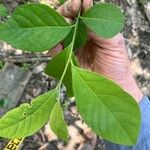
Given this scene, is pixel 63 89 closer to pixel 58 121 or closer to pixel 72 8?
pixel 72 8

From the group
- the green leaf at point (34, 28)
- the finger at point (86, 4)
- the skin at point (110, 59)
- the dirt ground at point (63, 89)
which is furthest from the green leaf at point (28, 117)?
the dirt ground at point (63, 89)

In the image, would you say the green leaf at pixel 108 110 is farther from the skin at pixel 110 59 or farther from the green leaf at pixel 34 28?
the skin at pixel 110 59

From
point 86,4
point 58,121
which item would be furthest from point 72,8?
point 58,121

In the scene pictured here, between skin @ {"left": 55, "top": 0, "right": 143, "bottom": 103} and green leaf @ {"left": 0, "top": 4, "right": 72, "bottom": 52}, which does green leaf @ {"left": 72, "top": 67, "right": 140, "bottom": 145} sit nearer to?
green leaf @ {"left": 0, "top": 4, "right": 72, "bottom": 52}

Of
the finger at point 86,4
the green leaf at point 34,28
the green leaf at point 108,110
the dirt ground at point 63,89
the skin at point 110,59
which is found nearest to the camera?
the green leaf at point 108,110

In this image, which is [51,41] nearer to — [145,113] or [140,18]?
[145,113]

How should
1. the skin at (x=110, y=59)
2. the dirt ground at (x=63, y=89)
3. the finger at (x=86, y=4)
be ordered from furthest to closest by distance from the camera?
the dirt ground at (x=63, y=89), the skin at (x=110, y=59), the finger at (x=86, y=4)

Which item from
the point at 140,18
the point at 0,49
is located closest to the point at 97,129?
the point at 0,49

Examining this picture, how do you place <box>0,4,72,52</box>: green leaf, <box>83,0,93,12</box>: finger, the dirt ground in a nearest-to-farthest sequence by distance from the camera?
<box>0,4,72,52</box>: green leaf → <box>83,0,93,12</box>: finger → the dirt ground

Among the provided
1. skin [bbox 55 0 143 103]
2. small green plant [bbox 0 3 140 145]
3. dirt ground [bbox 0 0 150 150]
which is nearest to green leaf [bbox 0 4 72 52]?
small green plant [bbox 0 3 140 145]
